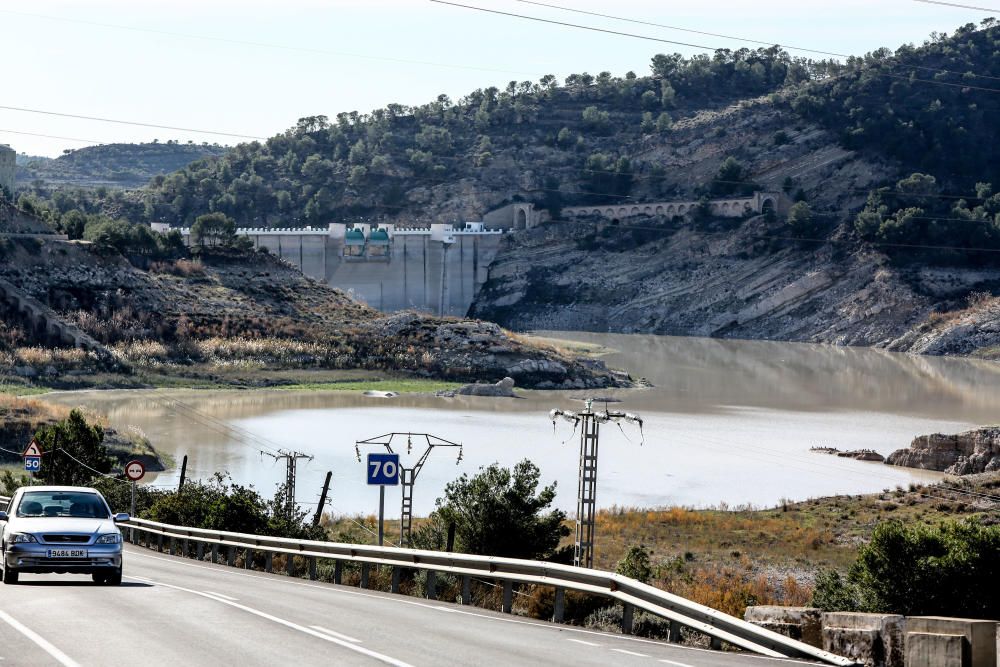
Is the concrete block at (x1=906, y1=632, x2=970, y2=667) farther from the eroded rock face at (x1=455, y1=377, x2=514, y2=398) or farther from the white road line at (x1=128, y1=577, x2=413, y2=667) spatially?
the eroded rock face at (x1=455, y1=377, x2=514, y2=398)

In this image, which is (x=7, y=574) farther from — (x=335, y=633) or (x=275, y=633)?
(x=335, y=633)

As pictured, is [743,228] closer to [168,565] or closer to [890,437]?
[890,437]

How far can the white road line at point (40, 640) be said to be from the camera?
13703 mm

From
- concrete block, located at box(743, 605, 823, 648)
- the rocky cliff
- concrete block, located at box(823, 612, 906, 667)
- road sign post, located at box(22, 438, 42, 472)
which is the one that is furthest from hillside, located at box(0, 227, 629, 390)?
concrete block, located at box(823, 612, 906, 667)

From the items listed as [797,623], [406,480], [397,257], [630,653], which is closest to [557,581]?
[630,653]

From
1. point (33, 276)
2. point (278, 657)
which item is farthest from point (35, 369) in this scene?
point (278, 657)

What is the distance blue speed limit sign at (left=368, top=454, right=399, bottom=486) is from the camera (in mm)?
28672

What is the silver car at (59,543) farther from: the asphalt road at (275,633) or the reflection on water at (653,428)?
the reflection on water at (653,428)

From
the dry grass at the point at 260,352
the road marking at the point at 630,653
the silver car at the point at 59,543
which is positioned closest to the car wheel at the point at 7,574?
the silver car at the point at 59,543

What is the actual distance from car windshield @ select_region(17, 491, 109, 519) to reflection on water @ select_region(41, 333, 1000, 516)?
31463 mm

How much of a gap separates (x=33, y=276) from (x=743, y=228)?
101297 millimetres

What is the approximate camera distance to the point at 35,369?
100062 mm

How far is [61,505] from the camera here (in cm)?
2220

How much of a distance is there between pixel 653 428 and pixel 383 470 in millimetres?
59463
